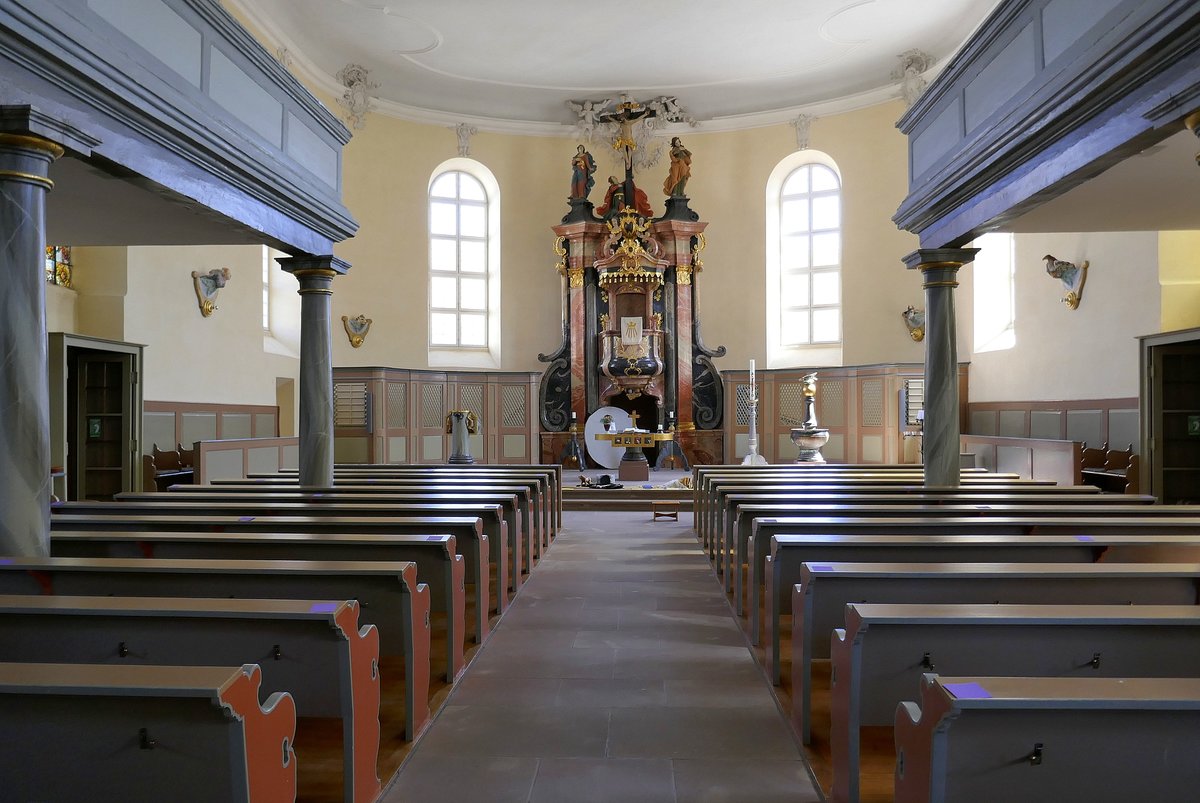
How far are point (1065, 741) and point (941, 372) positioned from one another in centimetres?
535

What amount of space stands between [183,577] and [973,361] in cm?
1289

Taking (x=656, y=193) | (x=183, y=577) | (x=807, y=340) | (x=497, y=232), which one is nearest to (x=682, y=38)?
(x=656, y=193)

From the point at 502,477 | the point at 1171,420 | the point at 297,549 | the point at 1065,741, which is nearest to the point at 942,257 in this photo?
the point at 1171,420

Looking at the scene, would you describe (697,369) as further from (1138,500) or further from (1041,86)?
(1041,86)

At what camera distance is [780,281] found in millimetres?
16062

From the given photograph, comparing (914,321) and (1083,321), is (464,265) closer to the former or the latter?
(914,321)

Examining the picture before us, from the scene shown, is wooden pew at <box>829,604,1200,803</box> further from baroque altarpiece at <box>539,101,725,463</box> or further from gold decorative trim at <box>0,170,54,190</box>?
baroque altarpiece at <box>539,101,725,463</box>

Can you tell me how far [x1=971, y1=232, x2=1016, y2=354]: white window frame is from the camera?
12.4 metres

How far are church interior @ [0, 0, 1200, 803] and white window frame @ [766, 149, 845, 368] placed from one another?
0.08 metres

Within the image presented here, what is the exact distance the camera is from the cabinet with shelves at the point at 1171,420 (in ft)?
25.9

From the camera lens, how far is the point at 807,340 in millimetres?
15906

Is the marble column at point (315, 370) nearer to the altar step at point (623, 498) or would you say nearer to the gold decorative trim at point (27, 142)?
the gold decorative trim at point (27, 142)

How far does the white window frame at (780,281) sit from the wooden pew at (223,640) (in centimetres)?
1377

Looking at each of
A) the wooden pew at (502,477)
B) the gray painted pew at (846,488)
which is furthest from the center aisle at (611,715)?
the wooden pew at (502,477)
